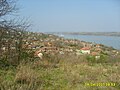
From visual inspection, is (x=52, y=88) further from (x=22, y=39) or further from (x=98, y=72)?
(x=22, y=39)

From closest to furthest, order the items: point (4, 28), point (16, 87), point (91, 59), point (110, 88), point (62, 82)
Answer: point (16, 87) → point (110, 88) → point (62, 82) → point (4, 28) → point (91, 59)

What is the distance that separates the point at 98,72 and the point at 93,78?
0.83 meters

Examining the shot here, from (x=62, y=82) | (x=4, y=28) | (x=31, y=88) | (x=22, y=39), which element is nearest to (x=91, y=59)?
(x=22, y=39)

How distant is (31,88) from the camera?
166 inches

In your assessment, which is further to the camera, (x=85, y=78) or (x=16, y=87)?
(x=85, y=78)

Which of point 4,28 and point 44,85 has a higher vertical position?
point 4,28

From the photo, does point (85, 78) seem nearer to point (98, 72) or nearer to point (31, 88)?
point (98, 72)

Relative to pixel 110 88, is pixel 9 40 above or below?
above

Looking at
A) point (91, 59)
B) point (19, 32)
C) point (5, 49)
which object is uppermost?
point (19, 32)

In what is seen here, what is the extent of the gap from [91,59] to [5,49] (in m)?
3.82

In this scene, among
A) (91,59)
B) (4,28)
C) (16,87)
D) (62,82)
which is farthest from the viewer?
(91,59)

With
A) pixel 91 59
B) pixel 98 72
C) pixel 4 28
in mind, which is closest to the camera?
pixel 98 72

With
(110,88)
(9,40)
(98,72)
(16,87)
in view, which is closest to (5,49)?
(9,40)

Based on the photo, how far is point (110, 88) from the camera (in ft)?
15.1
